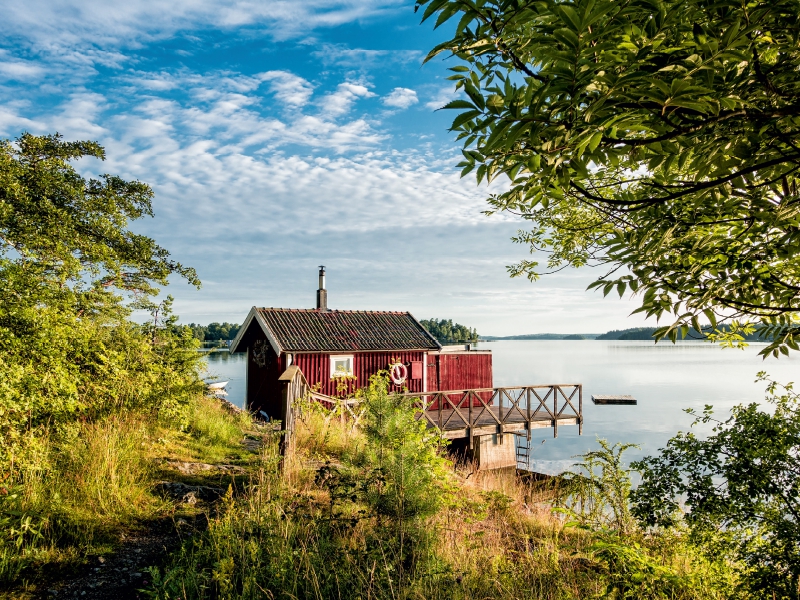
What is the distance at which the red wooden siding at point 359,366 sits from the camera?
16844 mm

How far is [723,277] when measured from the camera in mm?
2947

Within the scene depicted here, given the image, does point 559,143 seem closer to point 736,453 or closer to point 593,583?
point 593,583

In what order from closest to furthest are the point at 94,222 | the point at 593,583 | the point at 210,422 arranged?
the point at 593,583, the point at 210,422, the point at 94,222

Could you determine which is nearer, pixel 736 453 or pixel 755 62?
pixel 755 62

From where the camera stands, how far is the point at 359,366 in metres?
18.0

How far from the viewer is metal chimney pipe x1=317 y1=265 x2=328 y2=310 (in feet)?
63.3

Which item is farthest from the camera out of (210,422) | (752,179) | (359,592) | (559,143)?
(210,422)

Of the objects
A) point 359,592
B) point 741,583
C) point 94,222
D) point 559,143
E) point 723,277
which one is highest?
point 94,222

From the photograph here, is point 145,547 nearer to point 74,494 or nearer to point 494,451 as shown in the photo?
point 74,494

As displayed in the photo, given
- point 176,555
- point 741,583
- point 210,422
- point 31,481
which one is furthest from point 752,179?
point 210,422

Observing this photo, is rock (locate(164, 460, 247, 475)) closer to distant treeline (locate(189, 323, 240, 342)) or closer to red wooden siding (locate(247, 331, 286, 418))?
red wooden siding (locate(247, 331, 286, 418))

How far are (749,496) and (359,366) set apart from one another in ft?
48.0

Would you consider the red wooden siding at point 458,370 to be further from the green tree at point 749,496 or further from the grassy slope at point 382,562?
the green tree at point 749,496

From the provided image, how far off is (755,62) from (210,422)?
9369mm
